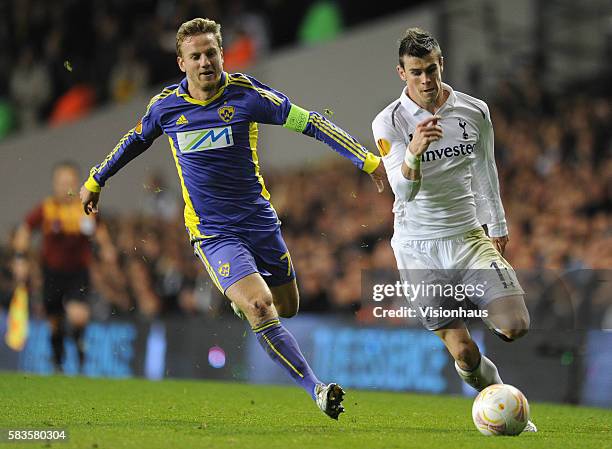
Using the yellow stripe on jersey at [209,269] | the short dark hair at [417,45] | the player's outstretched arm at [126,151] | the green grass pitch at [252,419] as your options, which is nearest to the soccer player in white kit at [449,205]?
the short dark hair at [417,45]

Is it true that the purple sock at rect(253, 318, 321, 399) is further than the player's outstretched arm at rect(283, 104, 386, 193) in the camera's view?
No

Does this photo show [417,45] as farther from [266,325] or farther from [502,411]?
[502,411]

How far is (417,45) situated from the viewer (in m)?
6.87

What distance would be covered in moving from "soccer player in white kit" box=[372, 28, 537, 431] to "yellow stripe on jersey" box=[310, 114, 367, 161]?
185 mm

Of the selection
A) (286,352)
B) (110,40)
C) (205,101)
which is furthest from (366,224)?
(110,40)

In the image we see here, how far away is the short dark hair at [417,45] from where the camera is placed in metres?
6.86

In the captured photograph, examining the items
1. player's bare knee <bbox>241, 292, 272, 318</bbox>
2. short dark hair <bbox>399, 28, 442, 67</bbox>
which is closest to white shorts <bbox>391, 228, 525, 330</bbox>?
player's bare knee <bbox>241, 292, 272, 318</bbox>

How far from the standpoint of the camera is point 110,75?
16.9 meters

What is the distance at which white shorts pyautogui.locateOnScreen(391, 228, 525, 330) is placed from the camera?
22.5 ft

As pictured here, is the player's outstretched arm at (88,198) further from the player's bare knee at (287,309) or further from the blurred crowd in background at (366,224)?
the blurred crowd in background at (366,224)

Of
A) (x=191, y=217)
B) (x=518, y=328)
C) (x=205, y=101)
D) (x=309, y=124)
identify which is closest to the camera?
(x=518, y=328)

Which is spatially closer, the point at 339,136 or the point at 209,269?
the point at 339,136

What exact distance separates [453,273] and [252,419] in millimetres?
1671

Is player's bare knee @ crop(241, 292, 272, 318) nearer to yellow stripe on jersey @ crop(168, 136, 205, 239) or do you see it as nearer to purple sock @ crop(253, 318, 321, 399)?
purple sock @ crop(253, 318, 321, 399)
